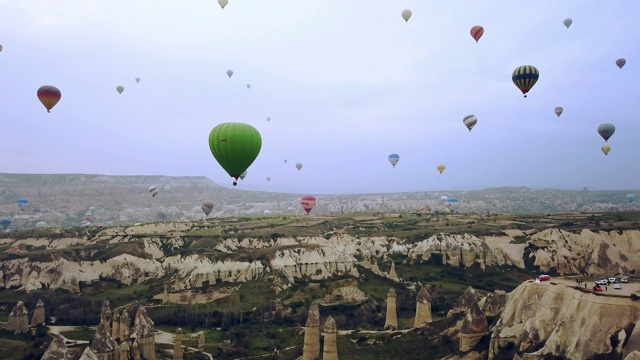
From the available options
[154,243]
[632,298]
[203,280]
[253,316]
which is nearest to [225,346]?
[253,316]

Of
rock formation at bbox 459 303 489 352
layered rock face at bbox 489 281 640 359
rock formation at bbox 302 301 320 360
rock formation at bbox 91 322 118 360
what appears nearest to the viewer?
layered rock face at bbox 489 281 640 359

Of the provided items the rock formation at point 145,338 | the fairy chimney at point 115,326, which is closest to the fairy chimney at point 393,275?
the fairy chimney at point 115,326

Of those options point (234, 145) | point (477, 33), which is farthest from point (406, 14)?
point (234, 145)

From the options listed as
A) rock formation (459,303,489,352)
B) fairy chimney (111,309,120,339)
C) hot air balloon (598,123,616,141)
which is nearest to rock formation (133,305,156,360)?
fairy chimney (111,309,120,339)

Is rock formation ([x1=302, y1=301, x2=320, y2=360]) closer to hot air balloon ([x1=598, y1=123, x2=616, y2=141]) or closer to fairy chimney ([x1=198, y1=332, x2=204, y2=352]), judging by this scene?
fairy chimney ([x1=198, y1=332, x2=204, y2=352])

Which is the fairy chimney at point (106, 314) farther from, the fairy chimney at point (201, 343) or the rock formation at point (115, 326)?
the fairy chimney at point (201, 343)
